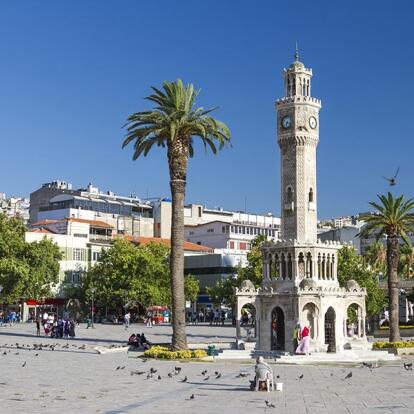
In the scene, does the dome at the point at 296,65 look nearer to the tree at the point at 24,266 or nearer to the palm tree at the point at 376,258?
Answer: the palm tree at the point at 376,258

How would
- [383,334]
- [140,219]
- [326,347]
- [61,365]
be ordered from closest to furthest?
[61,365] → [326,347] → [383,334] → [140,219]

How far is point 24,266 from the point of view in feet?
283

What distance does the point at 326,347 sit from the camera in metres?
46.9

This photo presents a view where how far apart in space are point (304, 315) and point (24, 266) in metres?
47.0

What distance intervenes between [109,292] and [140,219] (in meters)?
45.8

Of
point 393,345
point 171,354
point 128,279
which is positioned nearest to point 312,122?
point 393,345

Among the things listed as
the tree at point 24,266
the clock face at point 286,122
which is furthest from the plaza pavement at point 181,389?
the tree at point 24,266

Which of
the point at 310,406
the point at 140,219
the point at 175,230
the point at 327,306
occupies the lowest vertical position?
the point at 310,406

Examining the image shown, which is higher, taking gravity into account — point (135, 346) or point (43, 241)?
point (43, 241)

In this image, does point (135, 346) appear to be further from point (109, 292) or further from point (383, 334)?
→ point (109, 292)

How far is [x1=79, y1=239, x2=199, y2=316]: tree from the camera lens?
88.0 meters

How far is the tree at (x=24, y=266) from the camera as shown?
8481cm

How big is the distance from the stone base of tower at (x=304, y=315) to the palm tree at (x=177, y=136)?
6391 millimetres

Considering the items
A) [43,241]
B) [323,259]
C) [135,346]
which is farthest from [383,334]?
[43,241]
